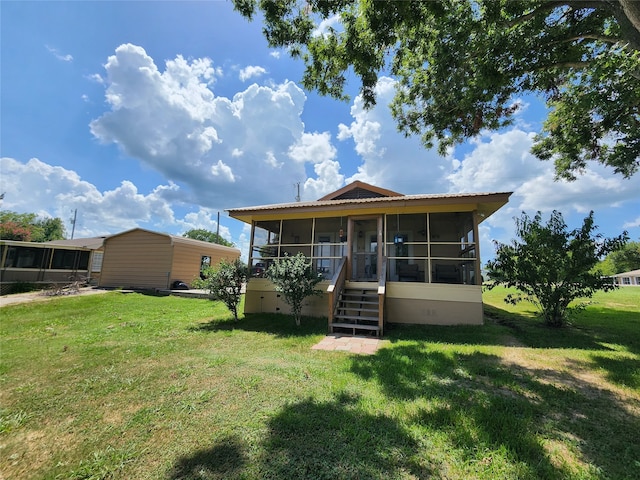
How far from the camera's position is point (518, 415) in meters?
2.92

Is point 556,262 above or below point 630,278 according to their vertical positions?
below

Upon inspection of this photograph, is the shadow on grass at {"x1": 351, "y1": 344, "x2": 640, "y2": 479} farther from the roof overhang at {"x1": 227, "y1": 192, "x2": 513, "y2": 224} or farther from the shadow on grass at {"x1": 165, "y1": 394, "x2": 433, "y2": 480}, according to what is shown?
the roof overhang at {"x1": 227, "y1": 192, "x2": 513, "y2": 224}

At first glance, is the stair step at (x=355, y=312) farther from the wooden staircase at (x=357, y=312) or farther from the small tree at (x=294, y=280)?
the small tree at (x=294, y=280)

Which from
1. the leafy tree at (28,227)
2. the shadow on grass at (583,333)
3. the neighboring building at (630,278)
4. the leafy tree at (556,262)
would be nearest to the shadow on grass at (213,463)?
A: the shadow on grass at (583,333)

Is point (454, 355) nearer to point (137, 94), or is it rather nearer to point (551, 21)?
Answer: point (551, 21)

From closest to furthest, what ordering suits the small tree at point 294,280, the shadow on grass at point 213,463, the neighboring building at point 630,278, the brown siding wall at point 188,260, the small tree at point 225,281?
the shadow on grass at point 213,463 → the small tree at point 294,280 → the small tree at point 225,281 → the brown siding wall at point 188,260 → the neighboring building at point 630,278

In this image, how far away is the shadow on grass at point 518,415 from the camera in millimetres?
2246

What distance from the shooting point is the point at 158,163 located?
21062 millimetres

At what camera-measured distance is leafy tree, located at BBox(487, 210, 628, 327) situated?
269 inches

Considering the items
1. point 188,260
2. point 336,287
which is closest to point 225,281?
point 336,287

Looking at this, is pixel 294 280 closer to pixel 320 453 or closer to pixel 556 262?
pixel 320 453

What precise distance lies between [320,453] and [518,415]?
226cm

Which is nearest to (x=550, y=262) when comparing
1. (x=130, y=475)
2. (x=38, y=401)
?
(x=130, y=475)

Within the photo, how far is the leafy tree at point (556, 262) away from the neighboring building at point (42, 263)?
2385 cm
